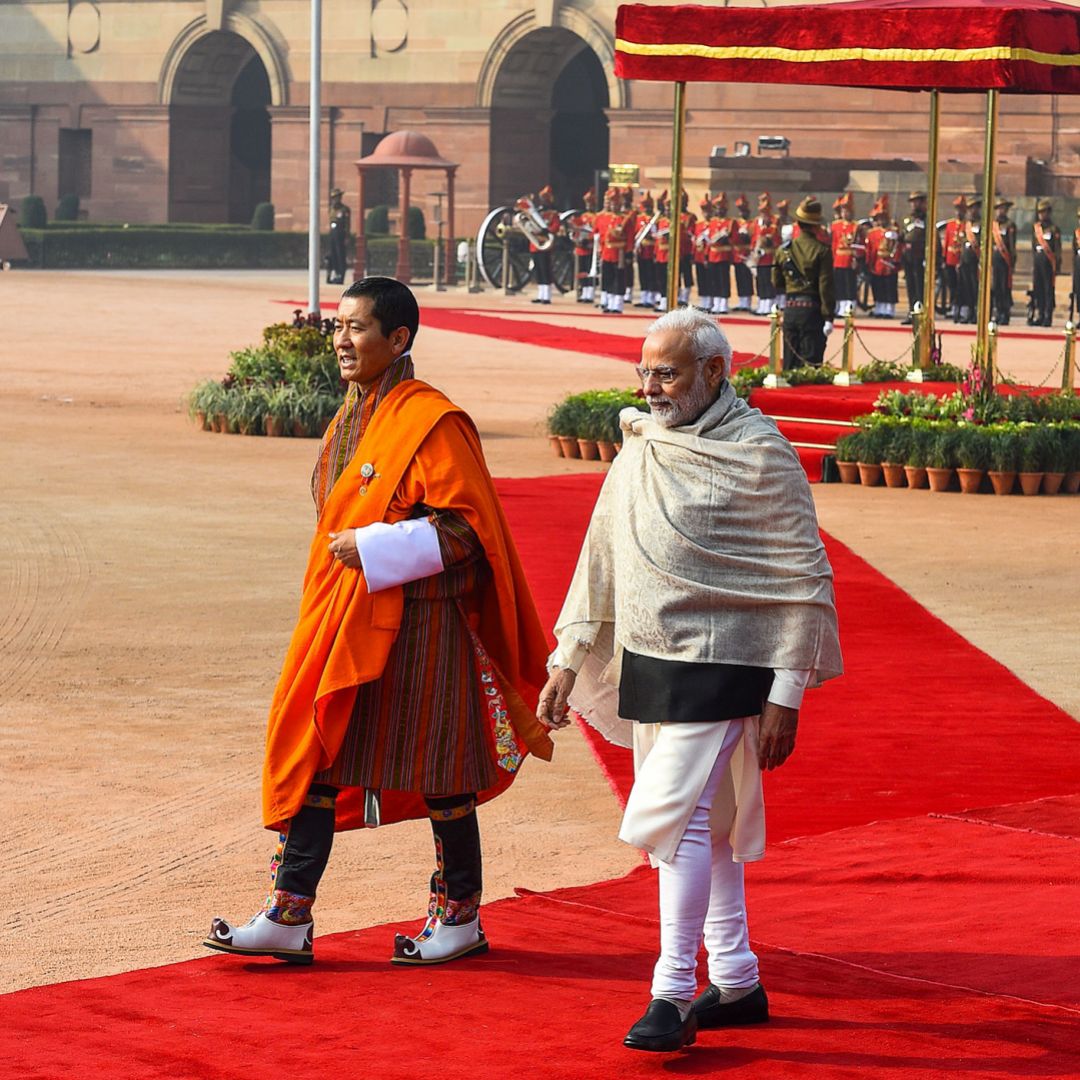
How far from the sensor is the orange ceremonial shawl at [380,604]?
17.3 feet

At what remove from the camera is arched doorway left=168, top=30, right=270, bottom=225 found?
55.8 m

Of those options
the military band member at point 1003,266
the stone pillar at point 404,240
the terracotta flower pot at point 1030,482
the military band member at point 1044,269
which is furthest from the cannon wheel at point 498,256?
the terracotta flower pot at point 1030,482

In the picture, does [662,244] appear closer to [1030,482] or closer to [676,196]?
[676,196]

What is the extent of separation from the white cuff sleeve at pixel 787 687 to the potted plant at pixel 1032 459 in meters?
11.1

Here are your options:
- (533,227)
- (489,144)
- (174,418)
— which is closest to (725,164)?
(533,227)

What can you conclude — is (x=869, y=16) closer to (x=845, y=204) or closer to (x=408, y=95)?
(x=845, y=204)

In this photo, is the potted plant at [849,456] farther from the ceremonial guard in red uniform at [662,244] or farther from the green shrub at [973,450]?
the ceremonial guard in red uniform at [662,244]

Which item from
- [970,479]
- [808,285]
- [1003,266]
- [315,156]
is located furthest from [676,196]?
[1003,266]

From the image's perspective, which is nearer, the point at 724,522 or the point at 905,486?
the point at 724,522

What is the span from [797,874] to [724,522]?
183cm

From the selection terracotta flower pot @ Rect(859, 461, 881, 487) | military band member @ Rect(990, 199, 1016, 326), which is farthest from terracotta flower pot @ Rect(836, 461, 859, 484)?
military band member @ Rect(990, 199, 1016, 326)

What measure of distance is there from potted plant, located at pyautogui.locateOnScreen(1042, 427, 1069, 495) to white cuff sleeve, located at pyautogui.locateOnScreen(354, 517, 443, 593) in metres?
10.9

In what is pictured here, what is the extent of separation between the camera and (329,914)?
6.09m

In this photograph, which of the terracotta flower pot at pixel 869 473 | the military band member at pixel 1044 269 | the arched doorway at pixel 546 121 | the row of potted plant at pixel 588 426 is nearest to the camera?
the terracotta flower pot at pixel 869 473
